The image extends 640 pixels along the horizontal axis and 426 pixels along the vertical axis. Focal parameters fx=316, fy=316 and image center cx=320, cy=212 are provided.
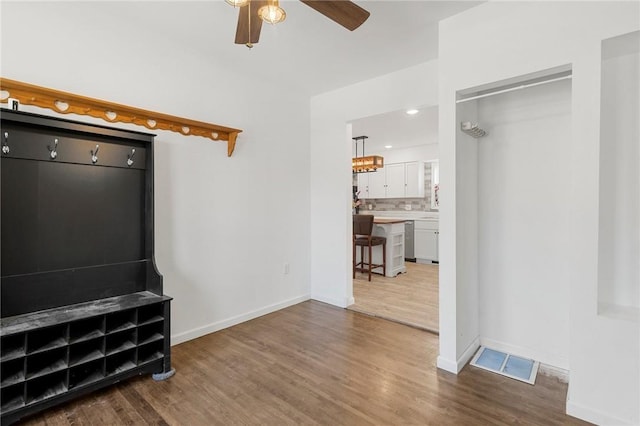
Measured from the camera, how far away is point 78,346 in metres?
1.96

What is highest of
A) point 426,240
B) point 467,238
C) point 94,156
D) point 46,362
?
point 94,156

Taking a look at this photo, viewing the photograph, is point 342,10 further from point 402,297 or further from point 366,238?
point 366,238

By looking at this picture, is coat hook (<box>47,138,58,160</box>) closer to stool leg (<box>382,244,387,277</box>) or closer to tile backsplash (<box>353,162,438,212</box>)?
stool leg (<box>382,244,387,277</box>)

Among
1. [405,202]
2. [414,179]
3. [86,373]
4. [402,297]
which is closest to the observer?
[86,373]

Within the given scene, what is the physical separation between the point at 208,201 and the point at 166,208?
15.5 inches

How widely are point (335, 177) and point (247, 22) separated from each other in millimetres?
2239

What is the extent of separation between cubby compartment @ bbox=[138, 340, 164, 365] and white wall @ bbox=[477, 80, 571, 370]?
100 inches

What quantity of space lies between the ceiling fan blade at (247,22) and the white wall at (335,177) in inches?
72.3

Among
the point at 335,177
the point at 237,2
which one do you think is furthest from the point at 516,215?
the point at 237,2

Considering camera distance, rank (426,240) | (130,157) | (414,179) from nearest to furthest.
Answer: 1. (130,157)
2. (426,240)
3. (414,179)

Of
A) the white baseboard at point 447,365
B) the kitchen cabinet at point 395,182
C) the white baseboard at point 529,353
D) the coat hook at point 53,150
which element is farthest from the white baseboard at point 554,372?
the kitchen cabinet at point 395,182

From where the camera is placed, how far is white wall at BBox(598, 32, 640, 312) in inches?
72.1

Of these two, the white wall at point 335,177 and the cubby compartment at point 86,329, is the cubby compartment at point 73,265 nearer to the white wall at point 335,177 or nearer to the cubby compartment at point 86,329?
the cubby compartment at point 86,329

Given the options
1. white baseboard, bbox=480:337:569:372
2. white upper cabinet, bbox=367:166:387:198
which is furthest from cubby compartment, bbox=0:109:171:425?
white upper cabinet, bbox=367:166:387:198
